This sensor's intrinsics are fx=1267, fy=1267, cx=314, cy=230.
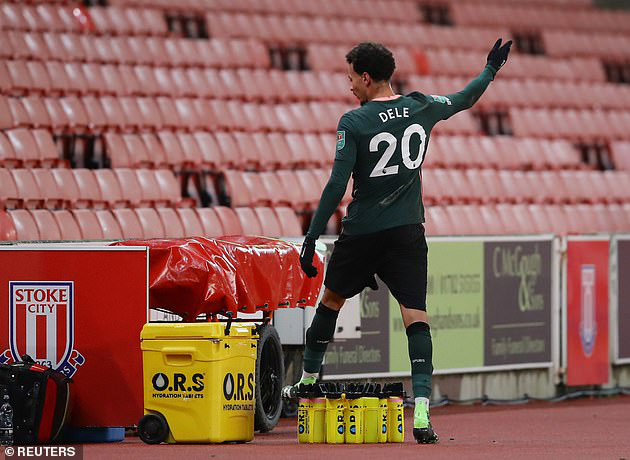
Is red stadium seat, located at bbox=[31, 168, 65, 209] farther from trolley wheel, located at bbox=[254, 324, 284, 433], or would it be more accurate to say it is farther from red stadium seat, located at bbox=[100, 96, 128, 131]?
trolley wheel, located at bbox=[254, 324, 284, 433]

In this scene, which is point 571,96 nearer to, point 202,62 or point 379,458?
point 202,62

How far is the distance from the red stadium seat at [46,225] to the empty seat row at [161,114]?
1813 millimetres

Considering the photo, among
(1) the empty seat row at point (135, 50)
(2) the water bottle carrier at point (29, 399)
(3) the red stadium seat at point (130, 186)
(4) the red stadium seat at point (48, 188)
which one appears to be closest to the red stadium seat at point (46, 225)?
(4) the red stadium seat at point (48, 188)

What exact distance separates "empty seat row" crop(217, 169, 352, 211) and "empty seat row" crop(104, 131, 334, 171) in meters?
0.23

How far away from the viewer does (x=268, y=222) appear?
38.2ft

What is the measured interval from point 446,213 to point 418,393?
275 inches

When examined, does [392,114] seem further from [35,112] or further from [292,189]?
[35,112]

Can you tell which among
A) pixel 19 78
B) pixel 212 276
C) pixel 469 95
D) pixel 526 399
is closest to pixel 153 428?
pixel 212 276

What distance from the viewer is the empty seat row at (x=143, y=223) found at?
32.4ft

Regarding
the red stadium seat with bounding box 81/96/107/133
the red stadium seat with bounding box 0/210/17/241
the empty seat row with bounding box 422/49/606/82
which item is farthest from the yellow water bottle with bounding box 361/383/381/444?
the empty seat row with bounding box 422/49/606/82

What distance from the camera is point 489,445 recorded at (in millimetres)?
6250

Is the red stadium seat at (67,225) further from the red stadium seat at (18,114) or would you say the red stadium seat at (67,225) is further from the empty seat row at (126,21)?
the empty seat row at (126,21)

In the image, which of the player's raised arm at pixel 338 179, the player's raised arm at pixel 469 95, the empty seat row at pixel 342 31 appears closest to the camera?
the player's raised arm at pixel 338 179

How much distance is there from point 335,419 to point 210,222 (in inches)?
202
